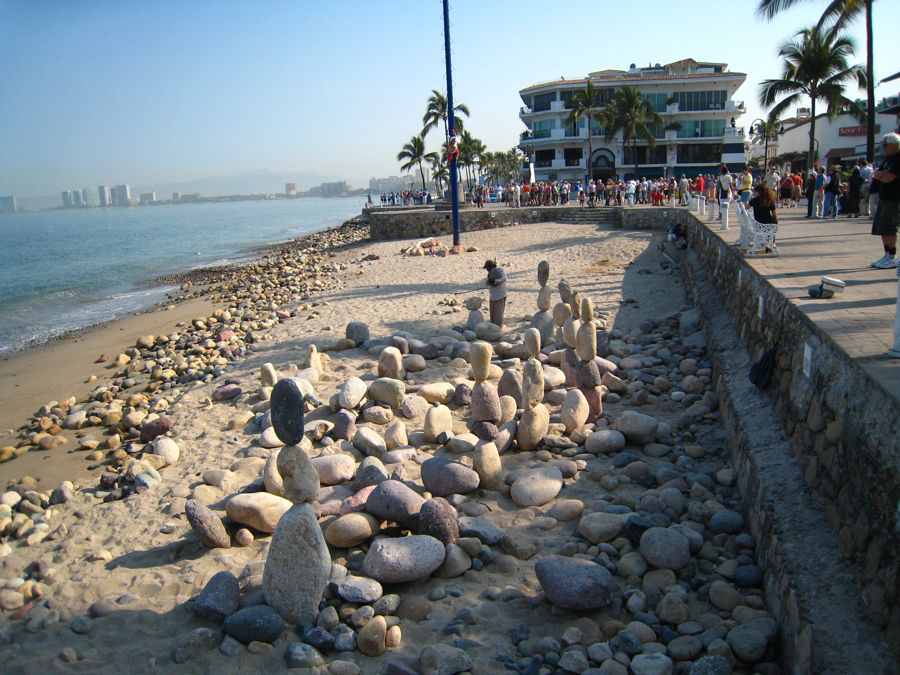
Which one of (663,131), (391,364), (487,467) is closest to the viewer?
(487,467)

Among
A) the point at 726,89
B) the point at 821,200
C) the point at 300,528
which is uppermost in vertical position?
the point at 726,89

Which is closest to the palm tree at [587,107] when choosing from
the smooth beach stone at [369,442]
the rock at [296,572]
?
the smooth beach stone at [369,442]

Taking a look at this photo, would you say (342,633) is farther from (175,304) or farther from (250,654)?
(175,304)

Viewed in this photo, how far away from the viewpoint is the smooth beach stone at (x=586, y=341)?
7.17 meters

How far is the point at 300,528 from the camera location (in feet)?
13.0

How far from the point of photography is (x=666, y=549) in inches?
168

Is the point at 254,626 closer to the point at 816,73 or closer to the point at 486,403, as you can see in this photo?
the point at 486,403

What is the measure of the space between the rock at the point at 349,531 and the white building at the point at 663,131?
2094 inches

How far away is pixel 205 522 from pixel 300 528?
4.05ft

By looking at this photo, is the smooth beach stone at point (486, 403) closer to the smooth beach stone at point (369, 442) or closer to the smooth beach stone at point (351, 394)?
the smooth beach stone at point (369, 442)

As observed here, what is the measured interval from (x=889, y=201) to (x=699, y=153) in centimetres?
5244

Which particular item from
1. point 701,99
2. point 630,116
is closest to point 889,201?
point 630,116

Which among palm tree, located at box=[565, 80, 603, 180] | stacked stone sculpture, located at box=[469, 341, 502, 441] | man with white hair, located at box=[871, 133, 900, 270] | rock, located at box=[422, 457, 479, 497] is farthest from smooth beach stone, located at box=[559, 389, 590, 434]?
palm tree, located at box=[565, 80, 603, 180]

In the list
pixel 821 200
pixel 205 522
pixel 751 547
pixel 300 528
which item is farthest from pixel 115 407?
pixel 821 200
